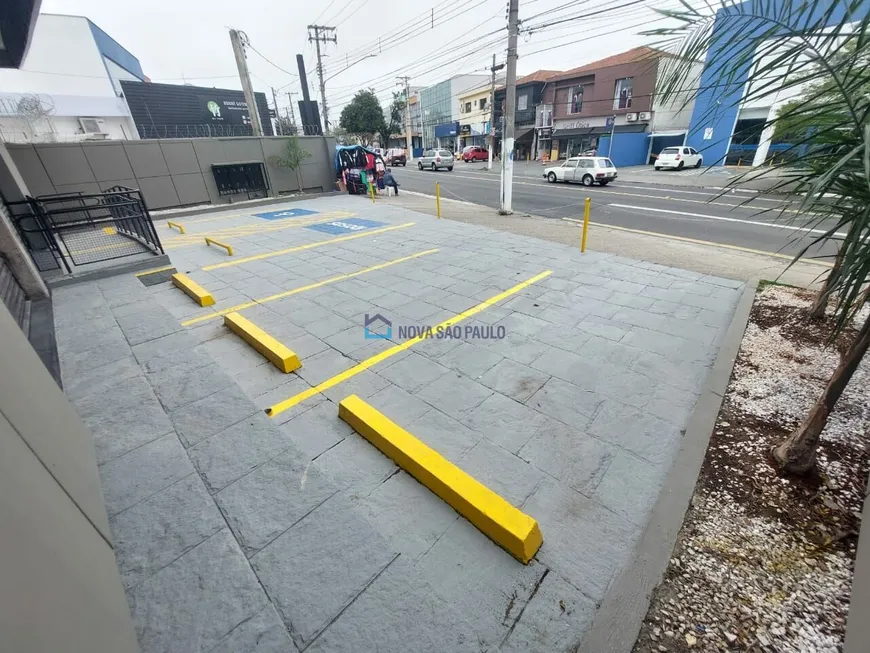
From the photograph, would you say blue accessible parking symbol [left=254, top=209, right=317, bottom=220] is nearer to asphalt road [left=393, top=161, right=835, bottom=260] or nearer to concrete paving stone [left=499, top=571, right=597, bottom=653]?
asphalt road [left=393, top=161, right=835, bottom=260]

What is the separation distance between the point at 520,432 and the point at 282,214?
43.3 feet

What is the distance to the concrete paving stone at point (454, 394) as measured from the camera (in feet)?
11.6

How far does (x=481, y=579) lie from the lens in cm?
214

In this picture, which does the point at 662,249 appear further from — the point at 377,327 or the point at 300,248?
the point at 300,248

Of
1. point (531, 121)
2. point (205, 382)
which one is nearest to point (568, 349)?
point (205, 382)

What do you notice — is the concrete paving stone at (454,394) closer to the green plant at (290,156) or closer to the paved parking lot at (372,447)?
the paved parking lot at (372,447)

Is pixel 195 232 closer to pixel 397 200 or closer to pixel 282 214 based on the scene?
pixel 282 214

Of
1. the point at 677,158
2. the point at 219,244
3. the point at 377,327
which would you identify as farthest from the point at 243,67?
the point at 677,158

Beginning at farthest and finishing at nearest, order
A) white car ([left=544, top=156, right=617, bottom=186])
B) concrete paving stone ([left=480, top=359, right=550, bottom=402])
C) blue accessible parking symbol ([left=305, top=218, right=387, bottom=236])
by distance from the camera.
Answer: white car ([left=544, top=156, right=617, bottom=186])
blue accessible parking symbol ([left=305, top=218, right=387, bottom=236])
concrete paving stone ([left=480, top=359, right=550, bottom=402])

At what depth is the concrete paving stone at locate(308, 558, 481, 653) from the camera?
184cm

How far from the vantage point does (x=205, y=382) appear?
3.73m

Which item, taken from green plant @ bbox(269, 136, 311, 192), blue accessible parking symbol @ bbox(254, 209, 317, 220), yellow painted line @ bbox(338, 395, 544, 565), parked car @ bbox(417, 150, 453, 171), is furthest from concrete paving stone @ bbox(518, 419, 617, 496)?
parked car @ bbox(417, 150, 453, 171)

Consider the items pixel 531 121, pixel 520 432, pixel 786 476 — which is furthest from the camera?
Answer: pixel 531 121

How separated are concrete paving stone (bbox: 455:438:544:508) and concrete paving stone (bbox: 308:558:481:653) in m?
0.85
